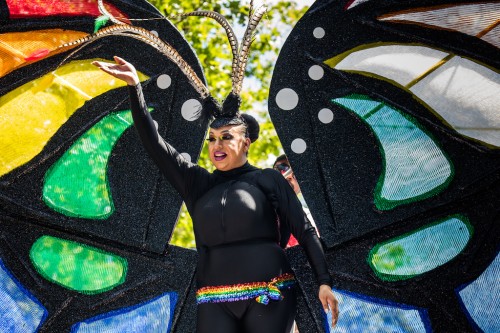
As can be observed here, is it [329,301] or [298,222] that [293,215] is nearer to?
[298,222]

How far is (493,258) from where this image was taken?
3225 mm

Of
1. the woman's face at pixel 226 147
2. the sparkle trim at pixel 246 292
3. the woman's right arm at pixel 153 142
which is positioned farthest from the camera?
the woman's face at pixel 226 147

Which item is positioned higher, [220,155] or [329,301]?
[220,155]

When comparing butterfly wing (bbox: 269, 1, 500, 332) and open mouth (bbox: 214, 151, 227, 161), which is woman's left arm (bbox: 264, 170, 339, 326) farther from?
butterfly wing (bbox: 269, 1, 500, 332)

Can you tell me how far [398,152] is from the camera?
3.36 m

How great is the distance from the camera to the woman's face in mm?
3064

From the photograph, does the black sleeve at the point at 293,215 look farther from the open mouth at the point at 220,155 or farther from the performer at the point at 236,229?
the open mouth at the point at 220,155

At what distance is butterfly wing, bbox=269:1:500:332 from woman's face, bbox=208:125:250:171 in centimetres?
30

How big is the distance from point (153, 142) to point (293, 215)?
26.7 inches

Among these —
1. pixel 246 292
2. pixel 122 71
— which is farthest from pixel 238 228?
pixel 122 71

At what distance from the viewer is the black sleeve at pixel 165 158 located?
2941 mm

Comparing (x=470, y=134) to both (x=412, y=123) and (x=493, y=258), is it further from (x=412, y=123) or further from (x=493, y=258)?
(x=493, y=258)

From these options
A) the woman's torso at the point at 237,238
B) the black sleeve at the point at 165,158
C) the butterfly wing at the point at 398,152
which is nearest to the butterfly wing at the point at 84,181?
the black sleeve at the point at 165,158

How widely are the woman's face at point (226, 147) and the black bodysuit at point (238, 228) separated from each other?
0.04 metres
